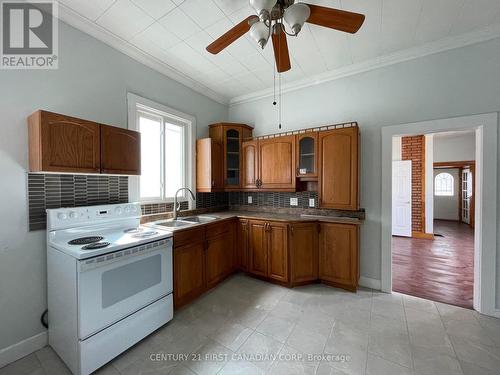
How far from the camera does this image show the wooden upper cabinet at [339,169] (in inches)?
93.2

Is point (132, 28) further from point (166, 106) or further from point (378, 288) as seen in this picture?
point (378, 288)

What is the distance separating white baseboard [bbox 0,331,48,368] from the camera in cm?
148

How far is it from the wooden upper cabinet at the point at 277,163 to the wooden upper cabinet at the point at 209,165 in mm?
615

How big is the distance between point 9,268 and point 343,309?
2.87 meters

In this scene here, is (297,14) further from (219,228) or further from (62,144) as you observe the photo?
(219,228)

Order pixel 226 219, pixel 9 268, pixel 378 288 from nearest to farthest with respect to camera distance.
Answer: pixel 9 268 < pixel 378 288 < pixel 226 219

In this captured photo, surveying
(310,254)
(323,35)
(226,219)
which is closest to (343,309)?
(310,254)

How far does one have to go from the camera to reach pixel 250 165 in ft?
10.2

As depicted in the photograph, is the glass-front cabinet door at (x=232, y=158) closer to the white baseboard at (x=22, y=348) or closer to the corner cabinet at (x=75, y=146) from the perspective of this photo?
the corner cabinet at (x=75, y=146)

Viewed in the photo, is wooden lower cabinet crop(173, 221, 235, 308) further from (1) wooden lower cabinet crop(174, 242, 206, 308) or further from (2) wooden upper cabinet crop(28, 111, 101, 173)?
(2) wooden upper cabinet crop(28, 111, 101, 173)

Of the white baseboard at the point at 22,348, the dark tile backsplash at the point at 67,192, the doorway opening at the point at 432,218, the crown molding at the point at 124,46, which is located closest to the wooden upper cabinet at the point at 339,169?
the doorway opening at the point at 432,218

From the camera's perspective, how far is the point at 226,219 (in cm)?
271

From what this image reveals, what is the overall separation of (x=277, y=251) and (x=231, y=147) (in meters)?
1.69

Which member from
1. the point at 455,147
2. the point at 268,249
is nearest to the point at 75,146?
the point at 268,249
